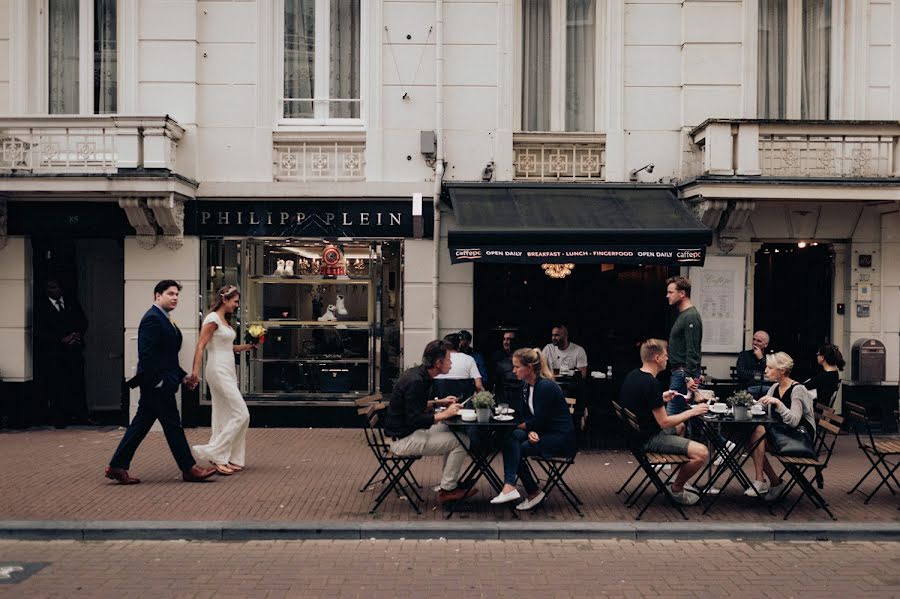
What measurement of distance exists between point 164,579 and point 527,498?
323 centimetres

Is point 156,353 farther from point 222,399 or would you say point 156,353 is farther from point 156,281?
point 156,281

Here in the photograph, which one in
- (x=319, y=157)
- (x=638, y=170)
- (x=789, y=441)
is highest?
(x=319, y=157)

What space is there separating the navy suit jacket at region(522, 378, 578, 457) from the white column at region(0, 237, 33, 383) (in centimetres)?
784

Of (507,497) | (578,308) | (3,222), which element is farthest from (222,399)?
(578,308)

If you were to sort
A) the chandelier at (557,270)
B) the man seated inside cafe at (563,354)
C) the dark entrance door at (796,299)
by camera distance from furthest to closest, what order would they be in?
the chandelier at (557,270)
the dark entrance door at (796,299)
the man seated inside cafe at (563,354)

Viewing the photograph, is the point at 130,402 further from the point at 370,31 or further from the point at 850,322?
the point at 850,322

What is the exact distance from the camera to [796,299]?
11867mm

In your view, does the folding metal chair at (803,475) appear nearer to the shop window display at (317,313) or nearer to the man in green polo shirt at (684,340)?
the man in green polo shirt at (684,340)

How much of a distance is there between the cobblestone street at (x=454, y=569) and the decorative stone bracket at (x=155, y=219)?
17.0ft

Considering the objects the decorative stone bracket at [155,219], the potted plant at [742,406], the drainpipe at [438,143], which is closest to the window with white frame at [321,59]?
the drainpipe at [438,143]

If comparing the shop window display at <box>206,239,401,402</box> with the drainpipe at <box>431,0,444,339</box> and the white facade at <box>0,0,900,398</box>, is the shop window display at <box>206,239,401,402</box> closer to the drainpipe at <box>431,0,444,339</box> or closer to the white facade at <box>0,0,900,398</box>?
the white facade at <box>0,0,900,398</box>

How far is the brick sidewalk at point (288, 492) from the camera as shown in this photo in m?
6.89

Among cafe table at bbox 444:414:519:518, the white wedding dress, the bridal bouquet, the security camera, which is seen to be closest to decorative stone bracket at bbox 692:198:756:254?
the security camera

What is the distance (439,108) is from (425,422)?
5373 millimetres
